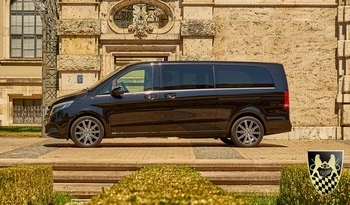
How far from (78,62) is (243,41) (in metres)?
4.86

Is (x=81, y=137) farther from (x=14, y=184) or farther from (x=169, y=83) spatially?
(x=14, y=184)

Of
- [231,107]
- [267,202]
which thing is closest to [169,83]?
[231,107]

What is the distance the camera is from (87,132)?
1448 centimetres

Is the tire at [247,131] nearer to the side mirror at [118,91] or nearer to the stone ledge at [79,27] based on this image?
the side mirror at [118,91]

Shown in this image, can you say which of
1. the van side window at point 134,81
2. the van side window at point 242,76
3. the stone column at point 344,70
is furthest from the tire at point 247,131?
the stone column at point 344,70

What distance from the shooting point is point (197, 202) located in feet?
14.7

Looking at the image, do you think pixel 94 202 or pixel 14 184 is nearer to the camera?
pixel 94 202

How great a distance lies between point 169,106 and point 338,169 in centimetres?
874

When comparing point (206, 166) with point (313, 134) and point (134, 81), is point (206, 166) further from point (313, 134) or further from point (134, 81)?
point (313, 134)

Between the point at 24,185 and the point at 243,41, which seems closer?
the point at 24,185

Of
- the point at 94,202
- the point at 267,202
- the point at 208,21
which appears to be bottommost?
the point at 267,202

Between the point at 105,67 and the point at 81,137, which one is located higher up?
the point at 105,67

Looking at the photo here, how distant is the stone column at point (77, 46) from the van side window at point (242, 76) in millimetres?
4955

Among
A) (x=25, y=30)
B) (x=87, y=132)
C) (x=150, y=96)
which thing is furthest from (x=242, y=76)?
(x=25, y=30)
